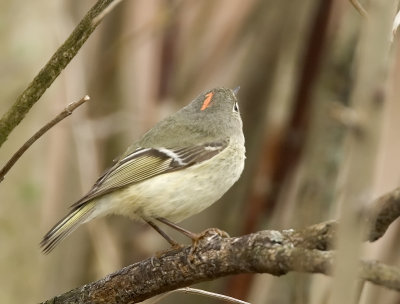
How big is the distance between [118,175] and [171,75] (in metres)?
1.26

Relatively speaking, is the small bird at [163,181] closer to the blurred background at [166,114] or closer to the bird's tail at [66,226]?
the bird's tail at [66,226]

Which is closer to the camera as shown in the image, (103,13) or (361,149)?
(361,149)

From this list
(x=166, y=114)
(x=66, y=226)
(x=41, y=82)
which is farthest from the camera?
(x=166, y=114)

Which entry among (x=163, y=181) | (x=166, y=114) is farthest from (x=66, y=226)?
(x=166, y=114)

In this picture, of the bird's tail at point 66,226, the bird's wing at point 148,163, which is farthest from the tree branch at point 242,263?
the bird's wing at point 148,163

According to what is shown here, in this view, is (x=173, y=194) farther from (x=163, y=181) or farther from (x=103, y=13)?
(x=103, y=13)

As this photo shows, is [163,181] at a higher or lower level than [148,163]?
lower

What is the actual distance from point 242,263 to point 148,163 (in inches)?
46.4

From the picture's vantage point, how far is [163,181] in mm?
2436

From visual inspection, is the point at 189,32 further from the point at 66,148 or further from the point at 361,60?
the point at 361,60

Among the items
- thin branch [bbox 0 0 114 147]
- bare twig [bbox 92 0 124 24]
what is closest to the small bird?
thin branch [bbox 0 0 114 147]

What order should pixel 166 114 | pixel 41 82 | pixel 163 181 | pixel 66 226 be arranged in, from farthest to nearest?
pixel 166 114, pixel 163 181, pixel 66 226, pixel 41 82

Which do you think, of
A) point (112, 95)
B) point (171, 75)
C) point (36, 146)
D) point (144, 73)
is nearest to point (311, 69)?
point (171, 75)

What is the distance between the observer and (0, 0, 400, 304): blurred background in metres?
3.23
